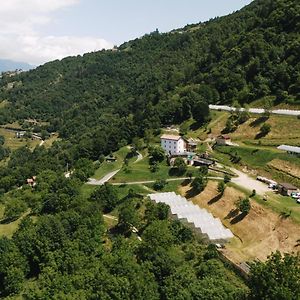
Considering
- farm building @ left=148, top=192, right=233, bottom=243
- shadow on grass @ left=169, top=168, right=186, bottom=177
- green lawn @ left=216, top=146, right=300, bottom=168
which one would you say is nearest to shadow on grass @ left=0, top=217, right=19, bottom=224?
farm building @ left=148, top=192, right=233, bottom=243

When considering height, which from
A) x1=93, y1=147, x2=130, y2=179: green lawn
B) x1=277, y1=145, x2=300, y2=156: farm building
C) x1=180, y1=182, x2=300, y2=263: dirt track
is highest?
x1=277, y1=145, x2=300, y2=156: farm building

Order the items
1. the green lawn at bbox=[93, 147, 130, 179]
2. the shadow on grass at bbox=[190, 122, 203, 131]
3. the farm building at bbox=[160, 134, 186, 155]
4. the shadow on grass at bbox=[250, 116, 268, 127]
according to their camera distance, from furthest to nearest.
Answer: the shadow on grass at bbox=[190, 122, 203, 131] → the shadow on grass at bbox=[250, 116, 268, 127] → the green lawn at bbox=[93, 147, 130, 179] → the farm building at bbox=[160, 134, 186, 155]

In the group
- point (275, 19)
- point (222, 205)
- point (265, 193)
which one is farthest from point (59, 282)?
point (275, 19)

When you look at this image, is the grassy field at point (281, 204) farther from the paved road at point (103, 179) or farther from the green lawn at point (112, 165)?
the green lawn at point (112, 165)

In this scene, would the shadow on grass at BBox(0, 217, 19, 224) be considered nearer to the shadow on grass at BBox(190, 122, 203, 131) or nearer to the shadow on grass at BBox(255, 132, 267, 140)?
the shadow on grass at BBox(190, 122, 203, 131)

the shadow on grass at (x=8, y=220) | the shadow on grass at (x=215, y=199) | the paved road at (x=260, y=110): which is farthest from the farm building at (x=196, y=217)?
the paved road at (x=260, y=110)

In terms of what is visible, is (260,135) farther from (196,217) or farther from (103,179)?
(103,179)
